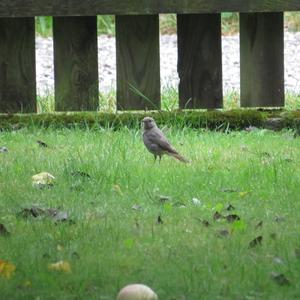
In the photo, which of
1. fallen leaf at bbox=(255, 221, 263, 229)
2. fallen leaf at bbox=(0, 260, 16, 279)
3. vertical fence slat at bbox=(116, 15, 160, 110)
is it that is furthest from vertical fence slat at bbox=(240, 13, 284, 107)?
fallen leaf at bbox=(0, 260, 16, 279)

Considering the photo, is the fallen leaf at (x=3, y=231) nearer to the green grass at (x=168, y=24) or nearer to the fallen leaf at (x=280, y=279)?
the fallen leaf at (x=280, y=279)

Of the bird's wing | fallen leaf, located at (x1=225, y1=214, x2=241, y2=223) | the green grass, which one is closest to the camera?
fallen leaf, located at (x1=225, y1=214, x2=241, y2=223)

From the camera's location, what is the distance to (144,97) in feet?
25.3

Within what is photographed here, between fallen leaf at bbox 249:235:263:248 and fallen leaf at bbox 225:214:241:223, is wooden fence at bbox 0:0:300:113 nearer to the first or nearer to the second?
fallen leaf at bbox 225:214:241:223

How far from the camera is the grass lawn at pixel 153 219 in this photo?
385 cm

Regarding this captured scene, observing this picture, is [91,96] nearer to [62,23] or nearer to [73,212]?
[62,23]

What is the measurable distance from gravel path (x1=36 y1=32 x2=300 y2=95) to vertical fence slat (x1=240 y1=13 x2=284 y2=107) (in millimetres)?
1895

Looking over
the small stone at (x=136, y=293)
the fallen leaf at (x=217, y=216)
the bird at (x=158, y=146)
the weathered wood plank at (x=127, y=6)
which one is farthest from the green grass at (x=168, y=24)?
the small stone at (x=136, y=293)

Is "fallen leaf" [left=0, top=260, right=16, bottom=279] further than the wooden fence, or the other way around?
Answer: the wooden fence

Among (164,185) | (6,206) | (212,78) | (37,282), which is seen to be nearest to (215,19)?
(212,78)

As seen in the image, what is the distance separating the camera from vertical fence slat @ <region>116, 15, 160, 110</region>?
761 centimetres

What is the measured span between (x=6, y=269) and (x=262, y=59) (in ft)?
13.9

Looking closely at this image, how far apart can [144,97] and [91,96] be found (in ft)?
1.42

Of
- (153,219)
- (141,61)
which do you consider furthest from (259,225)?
(141,61)
